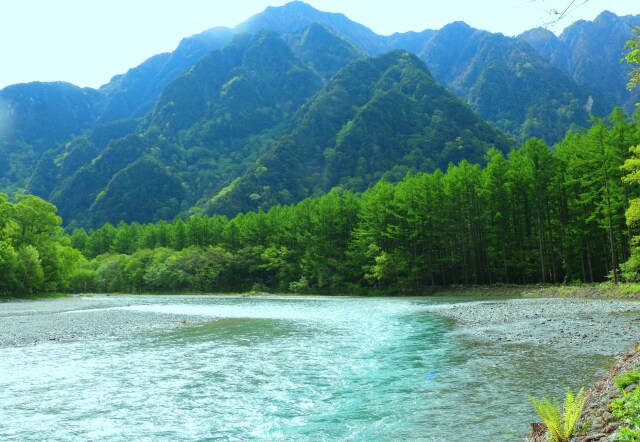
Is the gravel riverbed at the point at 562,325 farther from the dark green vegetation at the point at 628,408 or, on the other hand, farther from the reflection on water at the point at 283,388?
the dark green vegetation at the point at 628,408

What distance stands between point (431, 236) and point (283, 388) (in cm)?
6707

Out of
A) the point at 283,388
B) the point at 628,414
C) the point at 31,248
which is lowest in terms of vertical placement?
the point at 283,388

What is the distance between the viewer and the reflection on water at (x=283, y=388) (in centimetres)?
1171

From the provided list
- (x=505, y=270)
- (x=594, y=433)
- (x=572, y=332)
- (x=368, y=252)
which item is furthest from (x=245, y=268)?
(x=594, y=433)

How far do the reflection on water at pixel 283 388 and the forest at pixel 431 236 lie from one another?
22.9m

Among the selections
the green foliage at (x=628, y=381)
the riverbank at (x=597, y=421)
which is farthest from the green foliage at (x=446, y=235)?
the green foliage at (x=628, y=381)

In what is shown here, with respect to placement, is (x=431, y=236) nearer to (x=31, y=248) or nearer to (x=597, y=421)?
(x=31, y=248)

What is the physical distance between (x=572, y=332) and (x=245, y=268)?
93092mm

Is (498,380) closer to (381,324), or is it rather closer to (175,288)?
(381,324)

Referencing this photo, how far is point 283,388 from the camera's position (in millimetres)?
15820

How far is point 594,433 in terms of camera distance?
26.5 feet

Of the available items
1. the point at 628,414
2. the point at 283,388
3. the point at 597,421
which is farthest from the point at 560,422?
the point at 283,388

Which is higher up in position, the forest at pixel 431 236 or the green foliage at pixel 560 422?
the forest at pixel 431 236

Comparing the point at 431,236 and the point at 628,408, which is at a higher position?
the point at 431,236
